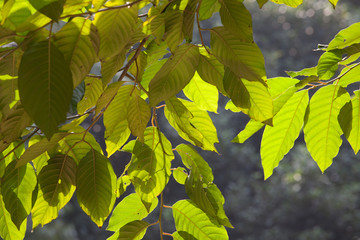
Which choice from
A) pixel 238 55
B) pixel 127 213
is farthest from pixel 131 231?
pixel 238 55

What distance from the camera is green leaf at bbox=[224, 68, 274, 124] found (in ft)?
1.77

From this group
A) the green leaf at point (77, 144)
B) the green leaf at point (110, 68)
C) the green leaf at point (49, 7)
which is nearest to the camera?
the green leaf at point (49, 7)

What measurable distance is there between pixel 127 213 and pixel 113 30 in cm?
32

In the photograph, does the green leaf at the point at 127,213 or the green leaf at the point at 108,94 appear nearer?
the green leaf at the point at 108,94

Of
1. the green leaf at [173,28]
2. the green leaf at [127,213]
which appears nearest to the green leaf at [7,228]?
the green leaf at [127,213]

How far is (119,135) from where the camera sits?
626 millimetres

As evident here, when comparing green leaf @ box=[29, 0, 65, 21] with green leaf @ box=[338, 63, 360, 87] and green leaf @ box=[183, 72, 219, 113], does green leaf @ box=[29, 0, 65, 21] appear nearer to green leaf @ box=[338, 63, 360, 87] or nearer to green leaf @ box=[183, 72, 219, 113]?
green leaf @ box=[183, 72, 219, 113]

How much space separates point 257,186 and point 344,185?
1404mm

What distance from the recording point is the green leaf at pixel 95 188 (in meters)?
0.59

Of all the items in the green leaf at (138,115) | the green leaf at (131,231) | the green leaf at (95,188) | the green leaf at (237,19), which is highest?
the green leaf at (237,19)

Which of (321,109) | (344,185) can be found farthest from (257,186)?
(321,109)

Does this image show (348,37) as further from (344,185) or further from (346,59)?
(344,185)

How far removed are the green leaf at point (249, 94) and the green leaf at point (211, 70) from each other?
0.02 metres

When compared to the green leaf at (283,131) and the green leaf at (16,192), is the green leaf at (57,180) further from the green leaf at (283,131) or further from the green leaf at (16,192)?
the green leaf at (283,131)
